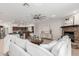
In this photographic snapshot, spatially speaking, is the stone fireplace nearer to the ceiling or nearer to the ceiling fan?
the ceiling

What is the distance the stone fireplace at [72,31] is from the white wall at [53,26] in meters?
0.09

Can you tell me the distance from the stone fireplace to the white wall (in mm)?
88

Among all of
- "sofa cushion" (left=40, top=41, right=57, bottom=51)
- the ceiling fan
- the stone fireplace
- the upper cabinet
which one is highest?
the ceiling fan

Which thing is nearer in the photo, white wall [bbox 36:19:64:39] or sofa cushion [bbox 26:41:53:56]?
sofa cushion [bbox 26:41:53:56]

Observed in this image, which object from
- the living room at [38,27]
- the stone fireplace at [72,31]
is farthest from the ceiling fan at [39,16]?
the stone fireplace at [72,31]

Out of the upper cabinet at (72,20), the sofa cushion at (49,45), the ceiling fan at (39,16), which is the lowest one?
the sofa cushion at (49,45)

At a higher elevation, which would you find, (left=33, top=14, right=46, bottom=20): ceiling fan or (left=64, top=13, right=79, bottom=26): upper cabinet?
(left=33, top=14, right=46, bottom=20): ceiling fan

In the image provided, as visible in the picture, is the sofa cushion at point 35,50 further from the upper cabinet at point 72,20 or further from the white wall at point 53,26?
the upper cabinet at point 72,20

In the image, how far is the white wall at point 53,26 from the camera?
8.41ft

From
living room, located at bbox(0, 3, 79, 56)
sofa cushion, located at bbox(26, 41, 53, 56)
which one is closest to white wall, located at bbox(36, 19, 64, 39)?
living room, located at bbox(0, 3, 79, 56)

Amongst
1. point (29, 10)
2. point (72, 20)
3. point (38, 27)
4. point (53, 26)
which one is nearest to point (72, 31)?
point (72, 20)

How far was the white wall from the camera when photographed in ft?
8.41

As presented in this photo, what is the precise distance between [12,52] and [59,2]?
1.34 m

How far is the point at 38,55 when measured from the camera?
253cm
